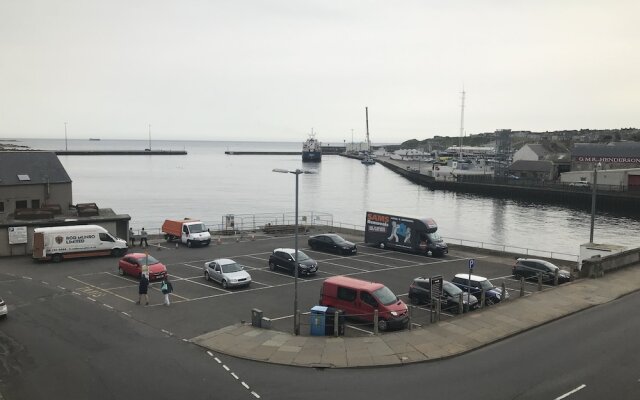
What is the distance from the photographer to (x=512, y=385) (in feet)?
50.9

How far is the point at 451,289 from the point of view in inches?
985

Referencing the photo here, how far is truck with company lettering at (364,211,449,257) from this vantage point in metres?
38.7

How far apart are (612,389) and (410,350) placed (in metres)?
6.31

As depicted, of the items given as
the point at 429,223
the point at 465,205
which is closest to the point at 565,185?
the point at 465,205

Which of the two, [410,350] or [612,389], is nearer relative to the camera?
[612,389]

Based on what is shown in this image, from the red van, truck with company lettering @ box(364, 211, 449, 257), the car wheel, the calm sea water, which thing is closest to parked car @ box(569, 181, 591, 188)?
the calm sea water

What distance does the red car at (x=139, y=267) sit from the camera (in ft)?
98.1

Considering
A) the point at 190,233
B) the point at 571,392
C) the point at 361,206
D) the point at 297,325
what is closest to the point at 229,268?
the point at 297,325

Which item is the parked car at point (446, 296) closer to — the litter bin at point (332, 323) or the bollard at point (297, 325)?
the litter bin at point (332, 323)

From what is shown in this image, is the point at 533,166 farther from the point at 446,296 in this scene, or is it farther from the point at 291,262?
the point at 446,296

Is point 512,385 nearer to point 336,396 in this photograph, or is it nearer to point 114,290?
point 336,396

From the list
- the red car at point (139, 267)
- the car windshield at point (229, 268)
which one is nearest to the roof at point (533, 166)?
the car windshield at point (229, 268)

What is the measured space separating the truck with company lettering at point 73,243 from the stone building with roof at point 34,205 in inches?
82.9

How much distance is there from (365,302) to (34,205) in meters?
34.4
